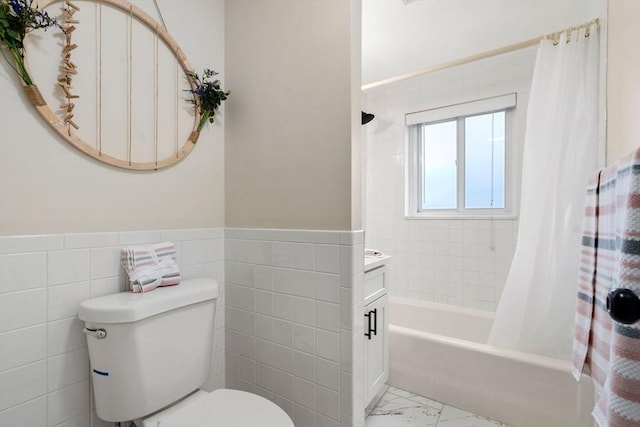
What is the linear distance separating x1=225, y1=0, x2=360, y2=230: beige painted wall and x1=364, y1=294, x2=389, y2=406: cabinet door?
540 millimetres

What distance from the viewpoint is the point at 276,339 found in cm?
129

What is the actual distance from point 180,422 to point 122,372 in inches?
9.7

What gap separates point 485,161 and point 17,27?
2787mm

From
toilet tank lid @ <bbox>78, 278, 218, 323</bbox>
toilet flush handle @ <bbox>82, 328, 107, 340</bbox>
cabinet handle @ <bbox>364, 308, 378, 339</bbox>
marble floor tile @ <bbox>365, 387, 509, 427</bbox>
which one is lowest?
marble floor tile @ <bbox>365, 387, 509, 427</bbox>

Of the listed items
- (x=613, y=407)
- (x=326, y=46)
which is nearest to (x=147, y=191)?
(x=326, y=46)

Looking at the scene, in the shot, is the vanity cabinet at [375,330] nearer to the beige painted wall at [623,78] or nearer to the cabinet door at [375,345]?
the cabinet door at [375,345]

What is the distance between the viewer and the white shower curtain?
5.00 ft

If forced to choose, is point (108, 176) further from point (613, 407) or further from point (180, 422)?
point (613, 407)

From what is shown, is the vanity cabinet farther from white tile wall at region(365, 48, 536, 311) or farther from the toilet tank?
white tile wall at region(365, 48, 536, 311)

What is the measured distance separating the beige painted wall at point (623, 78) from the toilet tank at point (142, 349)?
1564 millimetres

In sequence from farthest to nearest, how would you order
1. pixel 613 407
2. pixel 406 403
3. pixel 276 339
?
pixel 406 403
pixel 276 339
pixel 613 407

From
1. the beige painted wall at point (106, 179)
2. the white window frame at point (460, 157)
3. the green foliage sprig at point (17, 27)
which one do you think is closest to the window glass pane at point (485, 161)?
the white window frame at point (460, 157)

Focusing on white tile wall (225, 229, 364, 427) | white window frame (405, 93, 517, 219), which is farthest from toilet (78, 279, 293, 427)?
white window frame (405, 93, 517, 219)

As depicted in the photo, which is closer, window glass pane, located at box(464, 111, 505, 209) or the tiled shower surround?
the tiled shower surround
